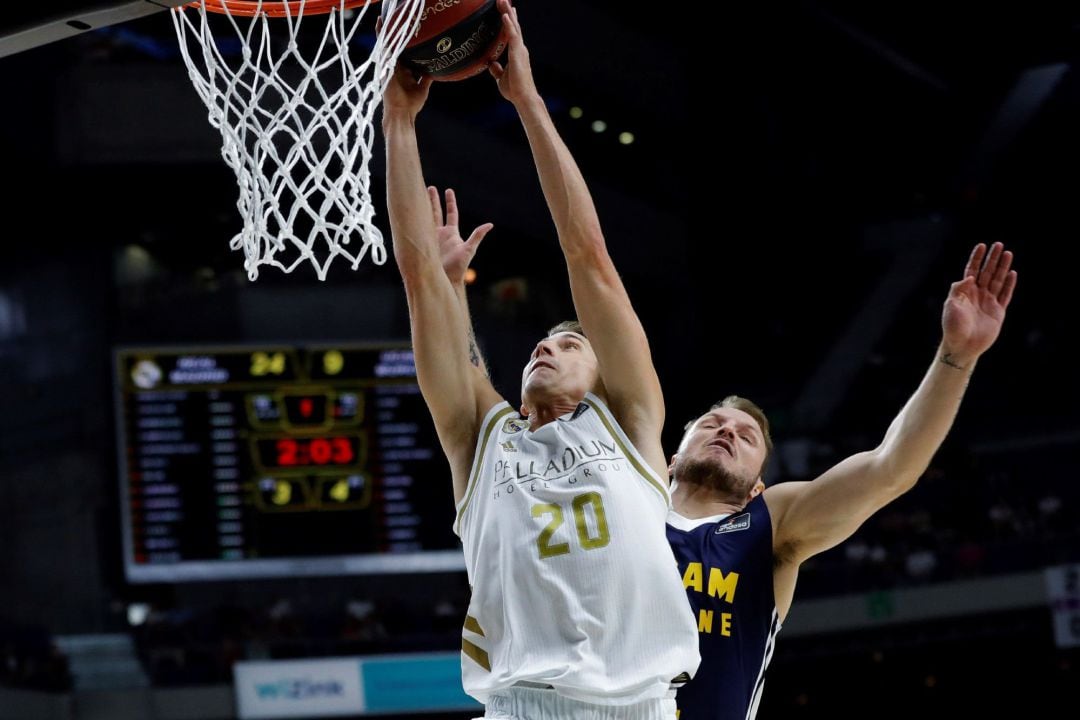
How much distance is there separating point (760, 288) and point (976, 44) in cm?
287

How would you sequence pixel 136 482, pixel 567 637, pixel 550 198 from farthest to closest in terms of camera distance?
pixel 136 482 → pixel 550 198 → pixel 567 637

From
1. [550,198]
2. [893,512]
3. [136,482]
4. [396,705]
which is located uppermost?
[550,198]

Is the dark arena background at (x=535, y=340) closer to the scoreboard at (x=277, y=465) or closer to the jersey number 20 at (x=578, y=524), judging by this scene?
the scoreboard at (x=277, y=465)

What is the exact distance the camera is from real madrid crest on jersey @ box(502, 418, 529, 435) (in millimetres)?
3215

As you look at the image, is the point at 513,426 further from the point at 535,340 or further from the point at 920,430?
the point at 535,340

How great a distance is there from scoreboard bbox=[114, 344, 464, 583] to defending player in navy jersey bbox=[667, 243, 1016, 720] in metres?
6.40

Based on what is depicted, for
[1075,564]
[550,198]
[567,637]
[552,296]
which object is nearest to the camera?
[567,637]

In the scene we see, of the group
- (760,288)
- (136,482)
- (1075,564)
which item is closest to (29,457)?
(136,482)

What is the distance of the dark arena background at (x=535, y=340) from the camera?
10.1 meters

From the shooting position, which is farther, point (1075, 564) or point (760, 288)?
point (760, 288)

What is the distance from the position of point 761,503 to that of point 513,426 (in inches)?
33.4

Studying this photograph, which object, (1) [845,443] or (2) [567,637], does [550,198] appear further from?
(1) [845,443]

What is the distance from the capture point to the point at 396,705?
10008 millimetres

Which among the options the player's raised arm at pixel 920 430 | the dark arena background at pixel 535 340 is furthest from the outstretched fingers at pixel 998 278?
the dark arena background at pixel 535 340
